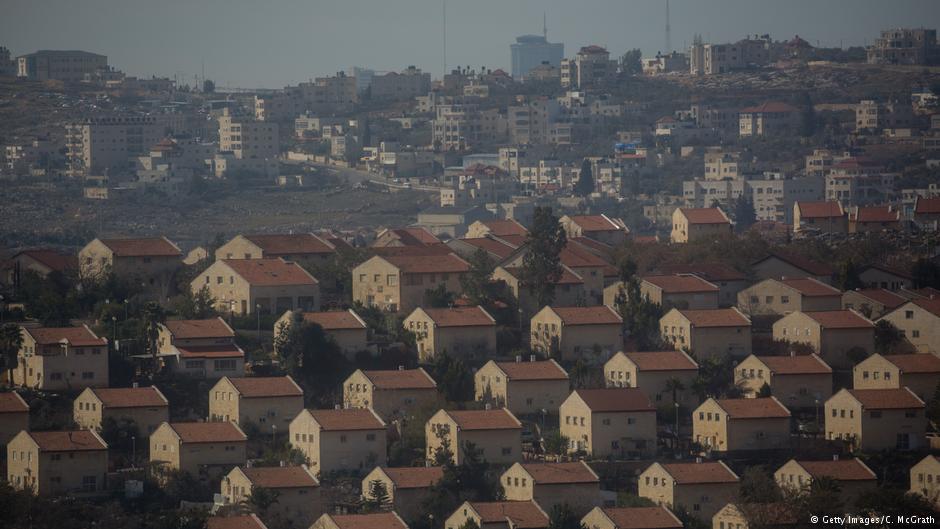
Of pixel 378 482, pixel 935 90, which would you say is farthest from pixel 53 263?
pixel 935 90

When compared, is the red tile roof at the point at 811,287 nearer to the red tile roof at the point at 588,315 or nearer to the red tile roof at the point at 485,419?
the red tile roof at the point at 588,315

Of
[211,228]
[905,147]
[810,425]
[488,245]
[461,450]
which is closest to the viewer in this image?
[461,450]

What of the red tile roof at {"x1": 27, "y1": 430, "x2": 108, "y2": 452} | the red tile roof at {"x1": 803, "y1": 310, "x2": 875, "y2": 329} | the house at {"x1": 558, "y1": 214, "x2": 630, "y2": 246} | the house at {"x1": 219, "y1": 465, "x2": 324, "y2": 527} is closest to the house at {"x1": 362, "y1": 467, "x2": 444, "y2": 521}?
the house at {"x1": 219, "y1": 465, "x2": 324, "y2": 527}

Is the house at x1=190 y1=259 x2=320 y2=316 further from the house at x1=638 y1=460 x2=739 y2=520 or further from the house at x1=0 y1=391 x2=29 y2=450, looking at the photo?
the house at x1=638 y1=460 x2=739 y2=520

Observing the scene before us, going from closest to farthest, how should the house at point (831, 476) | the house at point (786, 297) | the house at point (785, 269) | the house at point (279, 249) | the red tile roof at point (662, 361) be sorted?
the house at point (831, 476) < the red tile roof at point (662, 361) < the house at point (786, 297) < the house at point (279, 249) < the house at point (785, 269)

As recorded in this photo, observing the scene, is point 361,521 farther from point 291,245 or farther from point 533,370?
point 291,245

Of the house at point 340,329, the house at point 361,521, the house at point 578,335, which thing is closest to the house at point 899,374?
the house at point 578,335

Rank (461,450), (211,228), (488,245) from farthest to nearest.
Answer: (211,228) → (488,245) → (461,450)

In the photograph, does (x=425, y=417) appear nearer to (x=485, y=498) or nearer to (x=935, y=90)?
(x=485, y=498)
